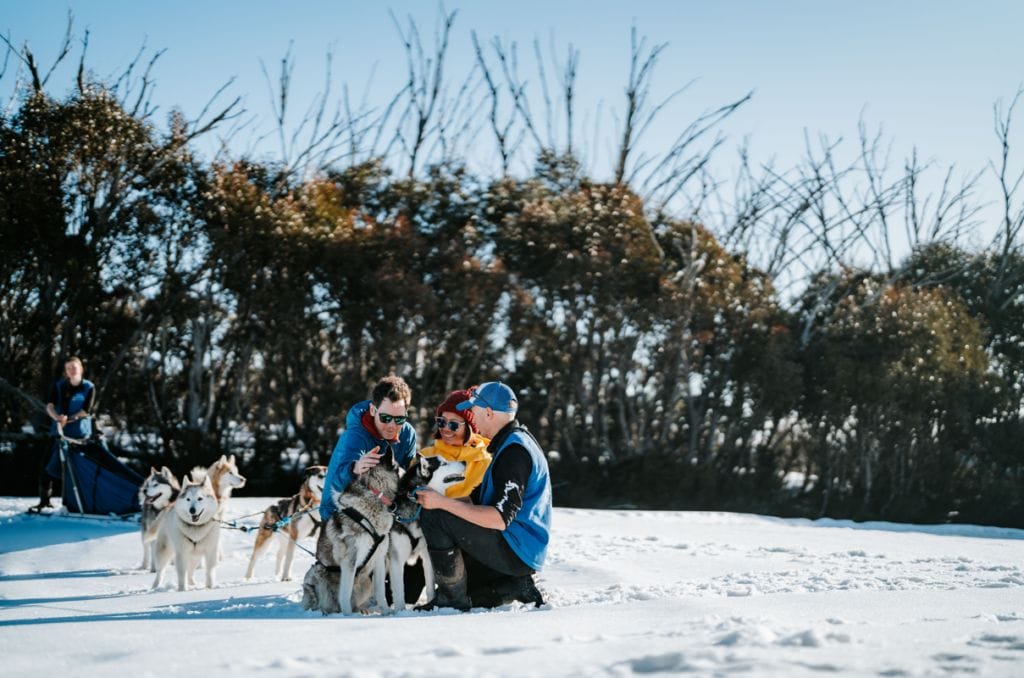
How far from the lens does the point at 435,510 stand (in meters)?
5.46

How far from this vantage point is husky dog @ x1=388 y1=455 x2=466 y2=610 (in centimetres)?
532

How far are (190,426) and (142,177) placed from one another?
151 inches

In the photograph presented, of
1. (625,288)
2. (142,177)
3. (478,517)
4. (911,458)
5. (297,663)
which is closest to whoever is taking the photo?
(297,663)

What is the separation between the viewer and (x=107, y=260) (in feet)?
49.1

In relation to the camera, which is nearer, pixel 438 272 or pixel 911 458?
pixel 438 272

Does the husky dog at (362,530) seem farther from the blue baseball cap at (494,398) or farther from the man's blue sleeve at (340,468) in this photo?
the blue baseball cap at (494,398)

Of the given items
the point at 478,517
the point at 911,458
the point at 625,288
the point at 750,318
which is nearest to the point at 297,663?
the point at 478,517

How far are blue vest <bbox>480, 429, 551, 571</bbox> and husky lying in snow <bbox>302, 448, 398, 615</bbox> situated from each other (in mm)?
550

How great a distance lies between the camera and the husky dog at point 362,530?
17.3 feet

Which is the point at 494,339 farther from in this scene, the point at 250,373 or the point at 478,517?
the point at 478,517

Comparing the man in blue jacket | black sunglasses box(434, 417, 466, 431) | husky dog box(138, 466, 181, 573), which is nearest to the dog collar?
the man in blue jacket

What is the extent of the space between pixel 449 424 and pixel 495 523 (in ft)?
2.62

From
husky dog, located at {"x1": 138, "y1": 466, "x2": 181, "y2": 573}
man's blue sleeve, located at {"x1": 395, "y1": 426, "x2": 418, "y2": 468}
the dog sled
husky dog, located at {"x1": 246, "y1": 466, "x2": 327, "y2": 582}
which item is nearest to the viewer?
man's blue sleeve, located at {"x1": 395, "y1": 426, "x2": 418, "y2": 468}

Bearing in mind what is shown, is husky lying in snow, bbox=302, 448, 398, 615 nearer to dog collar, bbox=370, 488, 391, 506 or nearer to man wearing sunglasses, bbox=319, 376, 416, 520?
dog collar, bbox=370, 488, 391, 506
